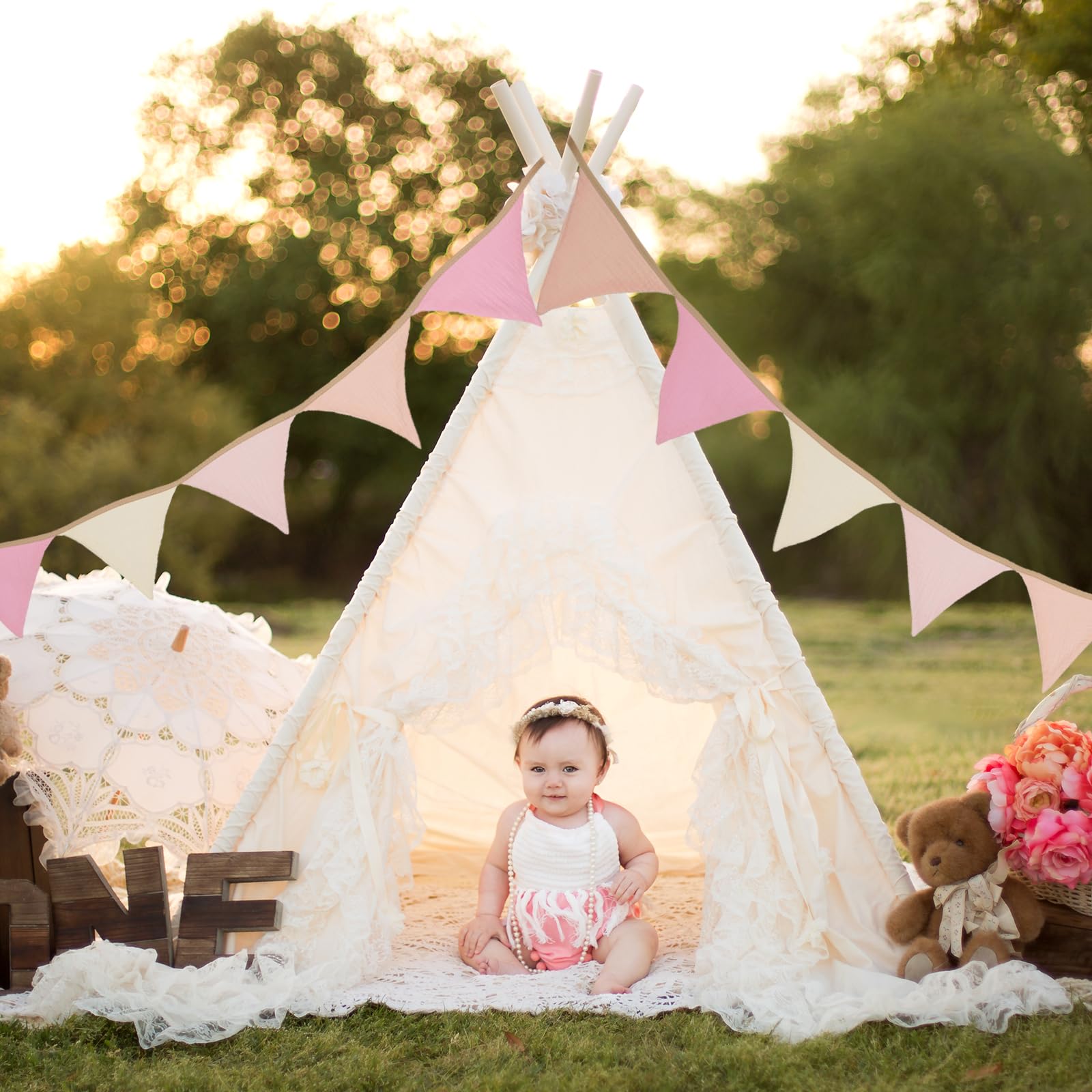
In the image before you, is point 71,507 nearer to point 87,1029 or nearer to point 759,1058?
point 87,1029

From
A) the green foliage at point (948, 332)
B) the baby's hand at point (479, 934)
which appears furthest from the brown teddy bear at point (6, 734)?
the green foliage at point (948, 332)

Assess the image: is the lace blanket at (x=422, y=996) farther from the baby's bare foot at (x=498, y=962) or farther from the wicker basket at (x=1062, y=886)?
the wicker basket at (x=1062, y=886)

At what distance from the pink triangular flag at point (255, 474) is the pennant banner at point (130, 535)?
0.11 meters

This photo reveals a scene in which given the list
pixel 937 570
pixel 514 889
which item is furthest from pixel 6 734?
pixel 937 570

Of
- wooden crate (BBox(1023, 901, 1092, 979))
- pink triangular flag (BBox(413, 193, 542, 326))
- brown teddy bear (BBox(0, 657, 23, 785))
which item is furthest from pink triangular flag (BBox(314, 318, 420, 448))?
wooden crate (BBox(1023, 901, 1092, 979))

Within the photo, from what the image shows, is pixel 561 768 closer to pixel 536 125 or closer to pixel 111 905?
pixel 111 905

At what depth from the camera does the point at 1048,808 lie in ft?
8.26

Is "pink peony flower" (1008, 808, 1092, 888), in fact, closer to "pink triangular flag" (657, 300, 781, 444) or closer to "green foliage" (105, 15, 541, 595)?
"pink triangular flag" (657, 300, 781, 444)

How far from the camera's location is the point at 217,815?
121 inches

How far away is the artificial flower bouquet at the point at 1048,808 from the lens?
98.0 inches

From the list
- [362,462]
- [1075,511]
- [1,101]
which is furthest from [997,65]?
[1,101]

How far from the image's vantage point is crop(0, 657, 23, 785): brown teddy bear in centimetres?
281

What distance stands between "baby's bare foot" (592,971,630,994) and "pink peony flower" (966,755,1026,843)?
94 centimetres

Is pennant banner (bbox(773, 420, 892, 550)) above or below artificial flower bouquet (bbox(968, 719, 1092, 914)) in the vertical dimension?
above
